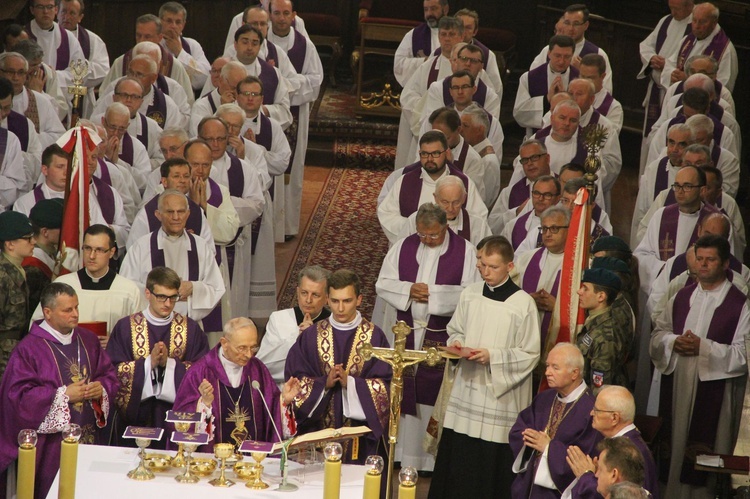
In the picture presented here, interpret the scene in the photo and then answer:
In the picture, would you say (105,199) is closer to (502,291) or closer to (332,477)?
(502,291)

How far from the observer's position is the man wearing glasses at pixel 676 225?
10008mm

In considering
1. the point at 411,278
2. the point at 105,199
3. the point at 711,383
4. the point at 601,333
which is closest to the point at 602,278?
the point at 601,333

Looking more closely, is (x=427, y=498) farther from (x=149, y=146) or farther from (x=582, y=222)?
(x=149, y=146)

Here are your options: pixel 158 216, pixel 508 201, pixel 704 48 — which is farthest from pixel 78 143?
pixel 704 48

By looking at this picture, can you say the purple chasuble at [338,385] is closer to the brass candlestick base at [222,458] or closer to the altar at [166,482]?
the altar at [166,482]

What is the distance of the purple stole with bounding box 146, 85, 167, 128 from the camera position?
41.2 ft

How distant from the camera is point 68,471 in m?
5.54

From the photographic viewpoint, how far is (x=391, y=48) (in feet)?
55.6

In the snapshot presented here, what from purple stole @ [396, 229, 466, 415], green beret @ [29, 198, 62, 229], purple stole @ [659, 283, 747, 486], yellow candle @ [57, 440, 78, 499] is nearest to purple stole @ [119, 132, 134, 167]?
green beret @ [29, 198, 62, 229]

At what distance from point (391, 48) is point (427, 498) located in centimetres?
925

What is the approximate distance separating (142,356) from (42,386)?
2.64 ft

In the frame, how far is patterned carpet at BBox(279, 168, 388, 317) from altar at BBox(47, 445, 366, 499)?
5.01 m

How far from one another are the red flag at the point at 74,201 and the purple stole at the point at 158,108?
3.55 metres

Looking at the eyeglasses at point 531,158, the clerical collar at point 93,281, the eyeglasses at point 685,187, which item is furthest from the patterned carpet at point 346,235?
the clerical collar at point 93,281
